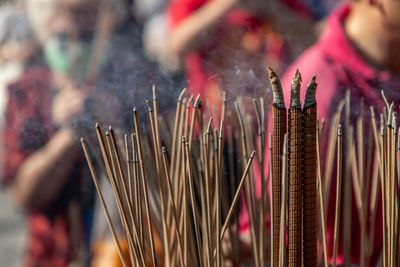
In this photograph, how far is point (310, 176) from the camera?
0.48 m

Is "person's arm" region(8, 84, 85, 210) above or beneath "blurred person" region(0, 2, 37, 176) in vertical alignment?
beneath

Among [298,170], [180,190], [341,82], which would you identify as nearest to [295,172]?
[298,170]

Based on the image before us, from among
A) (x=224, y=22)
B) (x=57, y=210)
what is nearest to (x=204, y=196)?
(x=224, y=22)

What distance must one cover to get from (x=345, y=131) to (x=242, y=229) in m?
0.21

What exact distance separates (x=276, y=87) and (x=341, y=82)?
348mm

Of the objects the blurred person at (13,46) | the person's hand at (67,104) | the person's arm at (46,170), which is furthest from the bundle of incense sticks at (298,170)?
the blurred person at (13,46)

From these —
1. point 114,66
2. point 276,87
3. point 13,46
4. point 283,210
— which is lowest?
point 283,210

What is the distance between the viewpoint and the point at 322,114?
78 cm

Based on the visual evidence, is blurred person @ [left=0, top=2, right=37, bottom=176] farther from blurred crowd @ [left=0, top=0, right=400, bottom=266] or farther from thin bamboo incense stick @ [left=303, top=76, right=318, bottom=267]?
thin bamboo incense stick @ [left=303, top=76, right=318, bottom=267]

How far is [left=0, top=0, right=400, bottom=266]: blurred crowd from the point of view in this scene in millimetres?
772

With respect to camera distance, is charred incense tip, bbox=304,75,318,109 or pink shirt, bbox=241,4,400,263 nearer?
charred incense tip, bbox=304,75,318,109

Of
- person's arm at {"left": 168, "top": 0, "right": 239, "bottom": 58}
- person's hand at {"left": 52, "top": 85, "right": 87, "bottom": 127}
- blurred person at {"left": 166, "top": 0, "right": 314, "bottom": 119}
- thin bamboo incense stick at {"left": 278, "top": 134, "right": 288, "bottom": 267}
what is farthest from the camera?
person's arm at {"left": 168, "top": 0, "right": 239, "bottom": 58}

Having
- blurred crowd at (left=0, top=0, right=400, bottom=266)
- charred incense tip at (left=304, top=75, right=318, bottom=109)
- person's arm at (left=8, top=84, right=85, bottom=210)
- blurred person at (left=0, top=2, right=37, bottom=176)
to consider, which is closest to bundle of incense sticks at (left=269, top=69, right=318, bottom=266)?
charred incense tip at (left=304, top=75, right=318, bottom=109)

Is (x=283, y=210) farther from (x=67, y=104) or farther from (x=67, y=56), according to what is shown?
(x=67, y=56)
